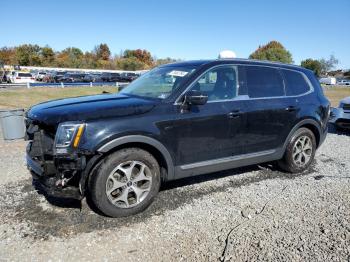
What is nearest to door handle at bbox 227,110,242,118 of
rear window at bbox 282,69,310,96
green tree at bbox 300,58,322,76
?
rear window at bbox 282,69,310,96

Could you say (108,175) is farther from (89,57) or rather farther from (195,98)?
(89,57)

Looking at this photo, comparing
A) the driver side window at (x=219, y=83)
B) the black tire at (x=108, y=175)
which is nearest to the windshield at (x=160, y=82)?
the driver side window at (x=219, y=83)

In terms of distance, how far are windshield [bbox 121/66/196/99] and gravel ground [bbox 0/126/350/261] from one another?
1.43 m

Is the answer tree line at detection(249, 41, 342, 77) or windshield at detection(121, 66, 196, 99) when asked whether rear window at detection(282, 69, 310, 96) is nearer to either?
windshield at detection(121, 66, 196, 99)

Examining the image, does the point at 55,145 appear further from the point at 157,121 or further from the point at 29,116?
the point at 157,121

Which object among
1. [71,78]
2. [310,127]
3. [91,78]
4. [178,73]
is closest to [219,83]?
[178,73]

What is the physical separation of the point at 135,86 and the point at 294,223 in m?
2.93

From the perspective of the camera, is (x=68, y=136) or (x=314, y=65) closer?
(x=68, y=136)

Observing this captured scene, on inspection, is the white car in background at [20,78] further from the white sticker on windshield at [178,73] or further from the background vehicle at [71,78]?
the white sticker on windshield at [178,73]

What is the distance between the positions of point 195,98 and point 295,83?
229 cm

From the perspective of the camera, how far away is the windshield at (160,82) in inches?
170

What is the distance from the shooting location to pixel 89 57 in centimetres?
9881

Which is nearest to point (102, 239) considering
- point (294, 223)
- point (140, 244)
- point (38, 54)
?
point (140, 244)

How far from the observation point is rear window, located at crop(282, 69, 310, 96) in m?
5.28
